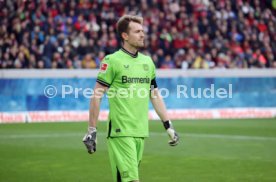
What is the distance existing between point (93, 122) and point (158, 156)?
7528 mm

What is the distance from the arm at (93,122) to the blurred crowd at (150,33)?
60.3 ft

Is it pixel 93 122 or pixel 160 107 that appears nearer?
pixel 93 122

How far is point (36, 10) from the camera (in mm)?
27828

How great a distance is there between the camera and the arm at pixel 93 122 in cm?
761

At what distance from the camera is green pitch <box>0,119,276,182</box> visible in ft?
39.3

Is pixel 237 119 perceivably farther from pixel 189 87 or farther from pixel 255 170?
pixel 255 170

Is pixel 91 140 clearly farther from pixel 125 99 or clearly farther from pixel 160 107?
pixel 160 107

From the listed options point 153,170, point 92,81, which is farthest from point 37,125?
point 153,170

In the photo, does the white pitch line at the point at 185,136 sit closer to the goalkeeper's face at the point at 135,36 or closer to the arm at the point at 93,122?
the goalkeeper's face at the point at 135,36

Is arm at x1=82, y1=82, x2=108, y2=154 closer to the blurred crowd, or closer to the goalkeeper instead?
the goalkeeper

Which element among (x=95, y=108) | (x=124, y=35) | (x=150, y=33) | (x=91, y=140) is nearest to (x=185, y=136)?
(x=150, y=33)

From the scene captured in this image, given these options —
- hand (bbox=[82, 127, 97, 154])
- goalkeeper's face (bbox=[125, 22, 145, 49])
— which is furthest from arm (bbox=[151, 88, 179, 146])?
hand (bbox=[82, 127, 97, 154])

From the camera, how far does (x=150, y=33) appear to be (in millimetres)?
29859

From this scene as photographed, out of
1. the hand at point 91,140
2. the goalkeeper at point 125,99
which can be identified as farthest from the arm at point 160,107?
the hand at point 91,140
